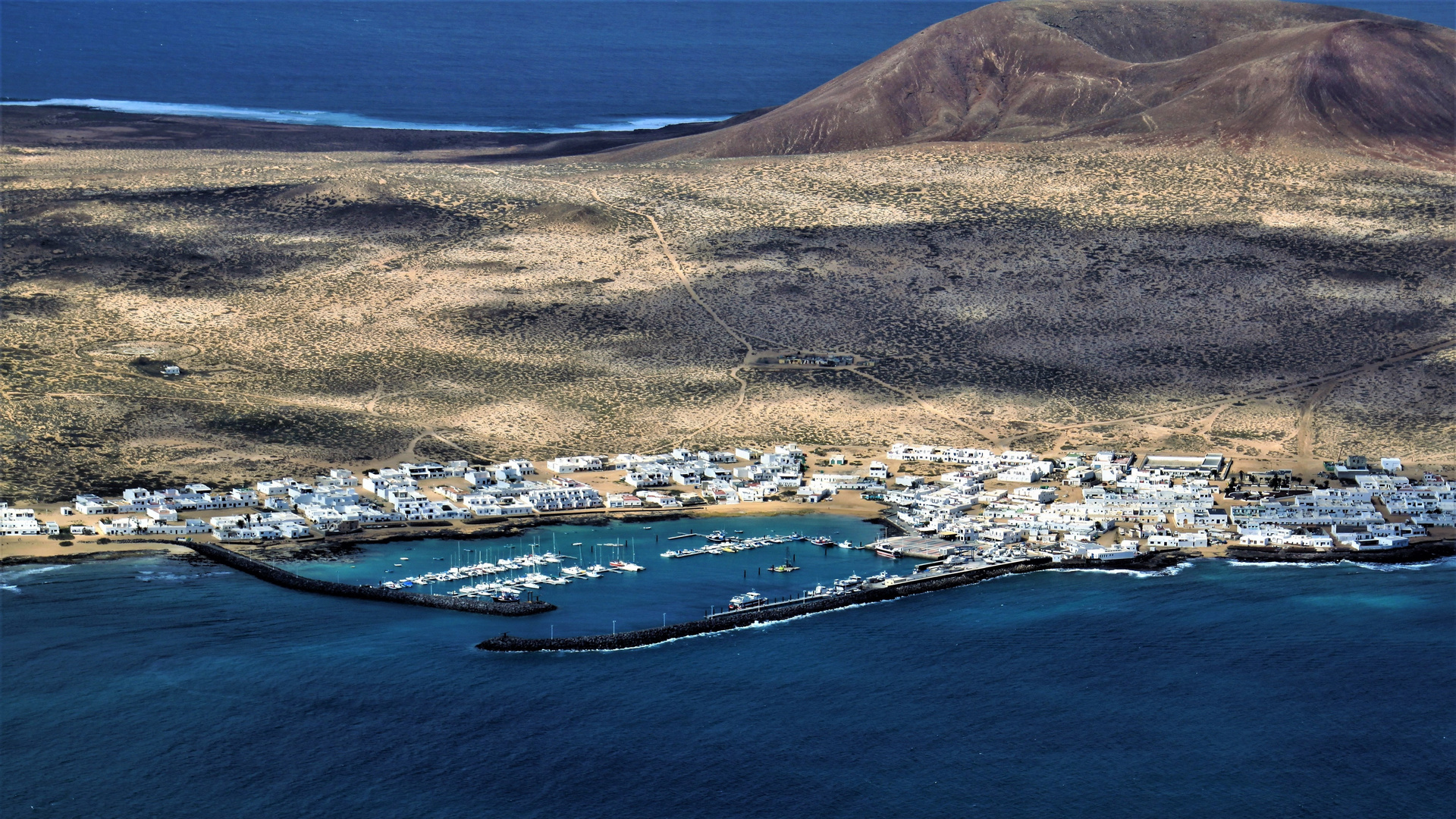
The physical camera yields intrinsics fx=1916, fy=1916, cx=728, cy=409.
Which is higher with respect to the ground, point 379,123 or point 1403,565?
point 379,123

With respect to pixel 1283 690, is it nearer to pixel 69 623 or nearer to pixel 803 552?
pixel 803 552

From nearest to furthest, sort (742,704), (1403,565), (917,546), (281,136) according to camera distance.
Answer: (742,704)
(1403,565)
(917,546)
(281,136)

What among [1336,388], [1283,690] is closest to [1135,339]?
[1336,388]

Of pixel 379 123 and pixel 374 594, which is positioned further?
pixel 379 123

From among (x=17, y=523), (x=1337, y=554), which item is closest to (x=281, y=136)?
(x=17, y=523)

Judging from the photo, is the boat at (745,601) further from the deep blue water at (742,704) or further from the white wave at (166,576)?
the white wave at (166,576)

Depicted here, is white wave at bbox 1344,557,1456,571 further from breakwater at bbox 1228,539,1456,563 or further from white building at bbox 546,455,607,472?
white building at bbox 546,455,607,472

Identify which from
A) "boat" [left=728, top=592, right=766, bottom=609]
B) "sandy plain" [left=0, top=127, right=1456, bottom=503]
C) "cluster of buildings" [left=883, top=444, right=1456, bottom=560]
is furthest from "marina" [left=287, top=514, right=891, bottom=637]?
"sandy plain" [left=0, top=127, right=1456, bottom=503]

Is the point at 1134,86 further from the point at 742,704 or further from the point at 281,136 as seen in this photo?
the point at 742,704
